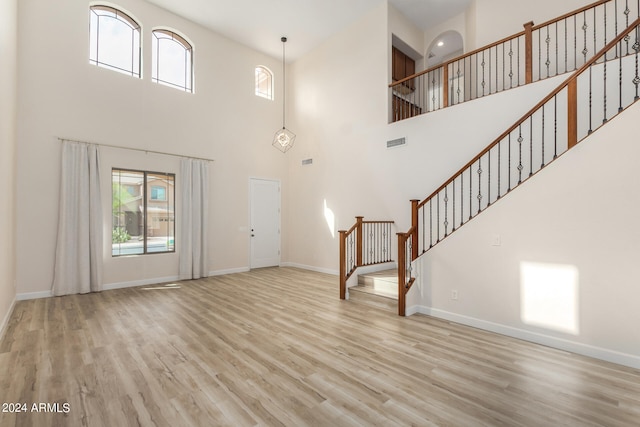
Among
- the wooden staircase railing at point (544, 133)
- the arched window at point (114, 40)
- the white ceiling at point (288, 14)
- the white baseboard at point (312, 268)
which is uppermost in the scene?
the white ceiling at point (288, 14)

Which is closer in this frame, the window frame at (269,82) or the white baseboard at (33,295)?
the white baseboard at (33,295)

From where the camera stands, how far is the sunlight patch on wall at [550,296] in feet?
10.9

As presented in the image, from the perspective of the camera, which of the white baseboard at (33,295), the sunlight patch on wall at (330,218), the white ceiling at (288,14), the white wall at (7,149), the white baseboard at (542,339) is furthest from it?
the sunlight patch on wall at (330,218)

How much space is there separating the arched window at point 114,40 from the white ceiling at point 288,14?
31.5 inches

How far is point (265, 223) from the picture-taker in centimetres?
880

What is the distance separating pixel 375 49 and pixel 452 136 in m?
2.98

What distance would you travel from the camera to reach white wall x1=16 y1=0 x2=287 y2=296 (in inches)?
211

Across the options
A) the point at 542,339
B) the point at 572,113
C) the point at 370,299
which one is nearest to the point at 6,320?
the point at 370,299

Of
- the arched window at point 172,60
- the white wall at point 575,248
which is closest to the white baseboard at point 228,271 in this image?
the arched window at point 172,60

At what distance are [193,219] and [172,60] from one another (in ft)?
12.8

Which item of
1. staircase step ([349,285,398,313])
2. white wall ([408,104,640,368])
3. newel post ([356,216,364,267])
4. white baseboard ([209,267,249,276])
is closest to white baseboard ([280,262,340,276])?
white baseboard ([209,267,249,276])

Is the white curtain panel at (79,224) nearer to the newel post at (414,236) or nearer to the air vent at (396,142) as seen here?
the newel post at (414,236)

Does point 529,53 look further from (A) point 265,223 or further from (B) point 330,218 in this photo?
(A) point 265,223

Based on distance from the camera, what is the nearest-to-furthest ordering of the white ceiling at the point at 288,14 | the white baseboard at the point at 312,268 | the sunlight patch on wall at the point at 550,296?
the sunlight patch on wall at the point at 550,296 < the white ceiling at the point at 288,14 < the white baseboard at the point at 312,268
